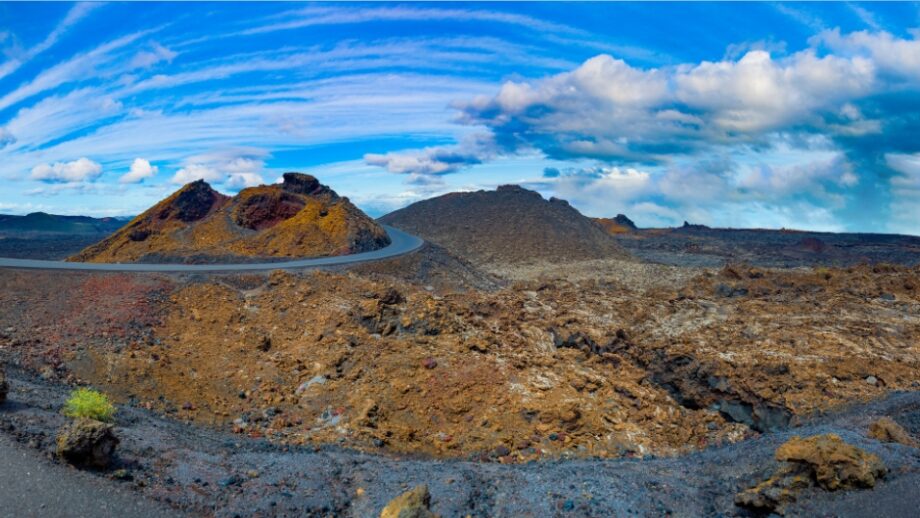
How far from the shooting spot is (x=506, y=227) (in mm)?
67438

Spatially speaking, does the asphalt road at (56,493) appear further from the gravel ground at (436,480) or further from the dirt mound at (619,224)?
the dirt mound at (619,224)

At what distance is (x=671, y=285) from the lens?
38.8 meters

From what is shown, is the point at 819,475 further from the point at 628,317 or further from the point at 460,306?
the point at 628,317

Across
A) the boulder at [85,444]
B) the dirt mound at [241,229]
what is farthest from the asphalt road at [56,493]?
the dirt mound at [241,229]

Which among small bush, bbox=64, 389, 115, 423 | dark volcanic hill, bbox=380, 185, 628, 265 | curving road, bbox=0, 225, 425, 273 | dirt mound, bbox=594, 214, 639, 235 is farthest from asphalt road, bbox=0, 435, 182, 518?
dirt mound, bbox=594, 214, 639, 235

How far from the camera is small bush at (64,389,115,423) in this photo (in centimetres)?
1045

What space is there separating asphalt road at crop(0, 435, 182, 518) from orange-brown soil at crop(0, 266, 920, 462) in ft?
17.2

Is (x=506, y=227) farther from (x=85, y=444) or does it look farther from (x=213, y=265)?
(x=85, y=444)

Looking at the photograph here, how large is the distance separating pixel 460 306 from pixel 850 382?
39.7ft

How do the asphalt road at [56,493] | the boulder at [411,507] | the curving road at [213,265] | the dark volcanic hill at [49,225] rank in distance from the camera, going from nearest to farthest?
the asphalt road at [56,493]
the boulder at [411,507]
the curving road at [213,265]
the dark volcanic hill at [49,225]

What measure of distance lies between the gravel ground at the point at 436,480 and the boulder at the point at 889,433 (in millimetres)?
300

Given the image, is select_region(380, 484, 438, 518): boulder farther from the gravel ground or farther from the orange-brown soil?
the orange-brown soil

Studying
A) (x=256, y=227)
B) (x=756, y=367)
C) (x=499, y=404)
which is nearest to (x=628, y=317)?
(x=756, y=367)

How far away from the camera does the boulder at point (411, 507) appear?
27.5ft
